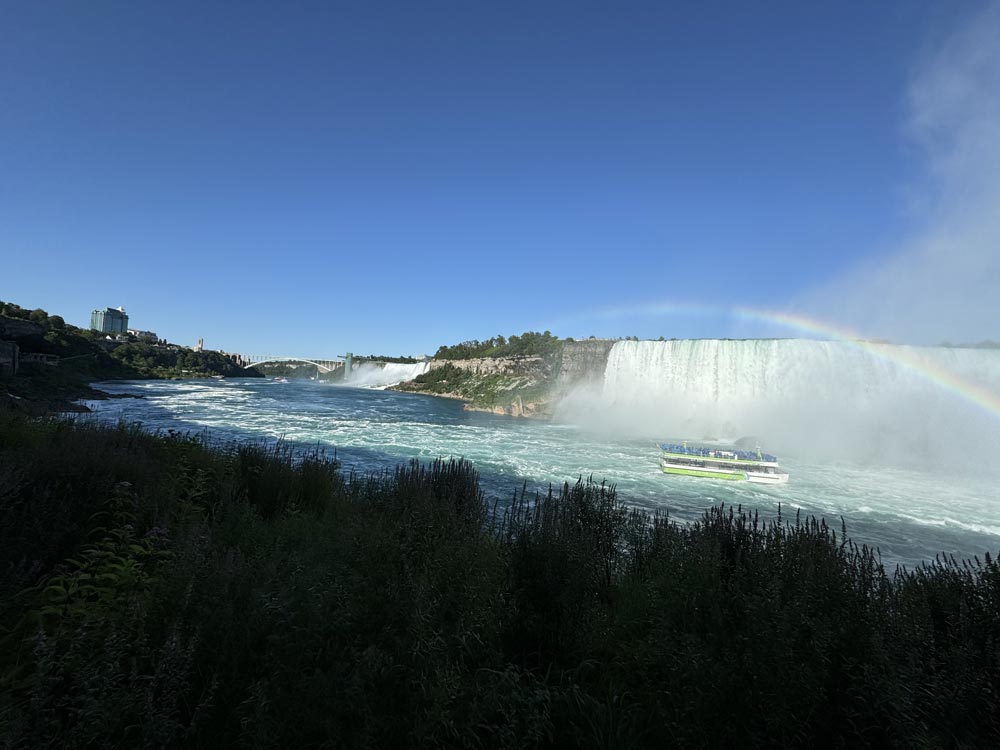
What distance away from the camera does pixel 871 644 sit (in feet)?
9.46

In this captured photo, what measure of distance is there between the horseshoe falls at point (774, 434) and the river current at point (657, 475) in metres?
0.12

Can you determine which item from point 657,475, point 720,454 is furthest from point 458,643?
point 720,454

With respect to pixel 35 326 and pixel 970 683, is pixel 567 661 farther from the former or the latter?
pixel 35 326

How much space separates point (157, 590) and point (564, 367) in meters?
74.0

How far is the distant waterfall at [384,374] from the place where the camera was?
133 meters

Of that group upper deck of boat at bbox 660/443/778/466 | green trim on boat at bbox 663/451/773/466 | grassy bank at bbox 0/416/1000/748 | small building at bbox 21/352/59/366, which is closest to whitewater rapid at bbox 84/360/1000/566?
green trim on boat at bbox 663/451/773/466

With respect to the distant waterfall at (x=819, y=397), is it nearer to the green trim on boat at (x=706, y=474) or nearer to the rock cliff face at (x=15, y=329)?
the green trim on boat at (x=706, y=474)

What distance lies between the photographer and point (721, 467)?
24672 mm

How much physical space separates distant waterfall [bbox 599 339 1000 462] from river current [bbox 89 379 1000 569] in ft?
13.6

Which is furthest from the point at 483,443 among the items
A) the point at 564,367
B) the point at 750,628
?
the point at 564,367

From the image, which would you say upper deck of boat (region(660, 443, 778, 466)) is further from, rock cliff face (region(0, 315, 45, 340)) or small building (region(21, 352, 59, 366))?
rock cliff face (region(0, 315, 45, 340))

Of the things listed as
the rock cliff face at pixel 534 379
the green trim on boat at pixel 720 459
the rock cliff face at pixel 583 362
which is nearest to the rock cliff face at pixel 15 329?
the rock cliff face at pixel 534 379

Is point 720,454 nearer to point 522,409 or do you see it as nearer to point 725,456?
point 725,456

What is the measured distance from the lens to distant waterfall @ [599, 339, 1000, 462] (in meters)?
38.4
